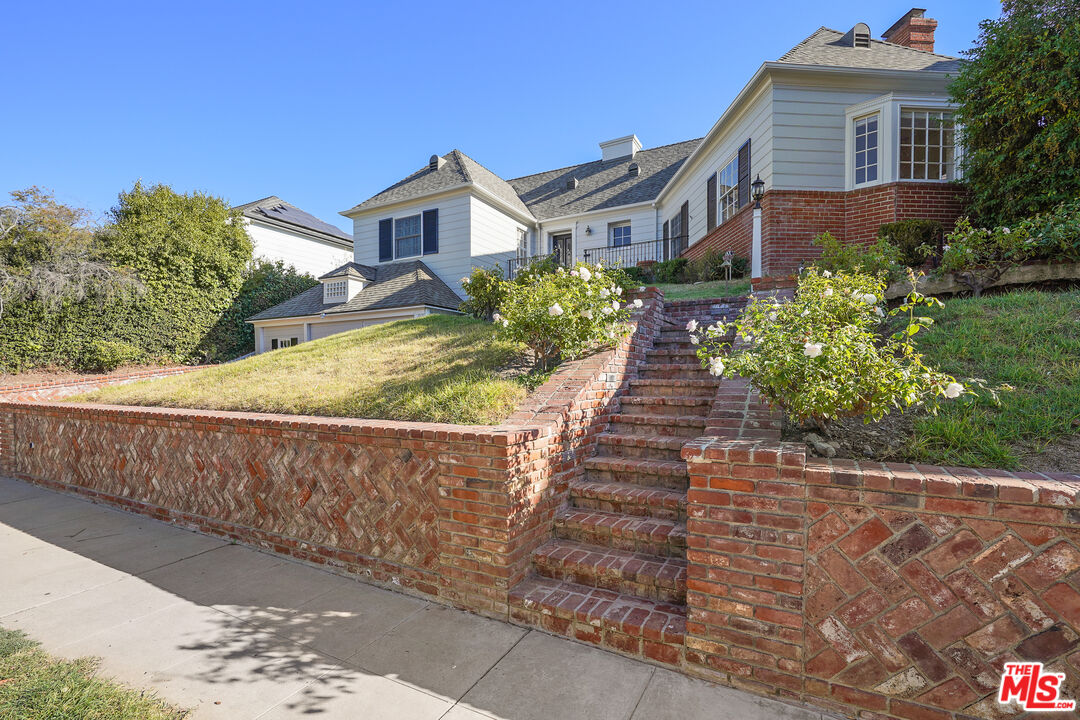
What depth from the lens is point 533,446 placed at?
3.08 meters

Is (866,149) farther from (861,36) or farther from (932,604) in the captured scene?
(932,604)

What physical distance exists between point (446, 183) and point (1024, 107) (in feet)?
41.1

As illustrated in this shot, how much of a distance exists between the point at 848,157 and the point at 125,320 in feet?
57.8

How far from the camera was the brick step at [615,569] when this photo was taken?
107 inches

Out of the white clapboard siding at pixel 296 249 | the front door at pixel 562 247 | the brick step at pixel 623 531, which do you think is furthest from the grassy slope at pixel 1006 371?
the white clapboard siding at pixel 296 249

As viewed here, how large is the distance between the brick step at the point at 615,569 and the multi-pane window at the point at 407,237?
1329 centimetres

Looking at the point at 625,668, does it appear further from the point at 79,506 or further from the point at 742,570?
the point at 79,506

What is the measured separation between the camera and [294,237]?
1927 centimetres

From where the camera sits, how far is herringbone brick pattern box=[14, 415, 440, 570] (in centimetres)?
323

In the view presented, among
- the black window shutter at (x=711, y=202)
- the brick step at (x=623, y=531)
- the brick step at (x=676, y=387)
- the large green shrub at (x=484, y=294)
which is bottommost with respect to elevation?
the brick step at (x=623, y=531)

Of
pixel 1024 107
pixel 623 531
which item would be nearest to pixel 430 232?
pixel 1024 107

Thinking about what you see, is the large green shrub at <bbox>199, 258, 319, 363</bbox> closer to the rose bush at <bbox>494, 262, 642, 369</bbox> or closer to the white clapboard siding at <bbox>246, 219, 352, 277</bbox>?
the white clapboard siding at <bbox>246, 219, 352, 277</bbox>

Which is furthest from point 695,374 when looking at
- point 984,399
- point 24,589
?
point 24,589

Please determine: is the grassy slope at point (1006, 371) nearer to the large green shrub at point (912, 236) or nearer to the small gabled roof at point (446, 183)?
the large green shrub at point (912, 236)
